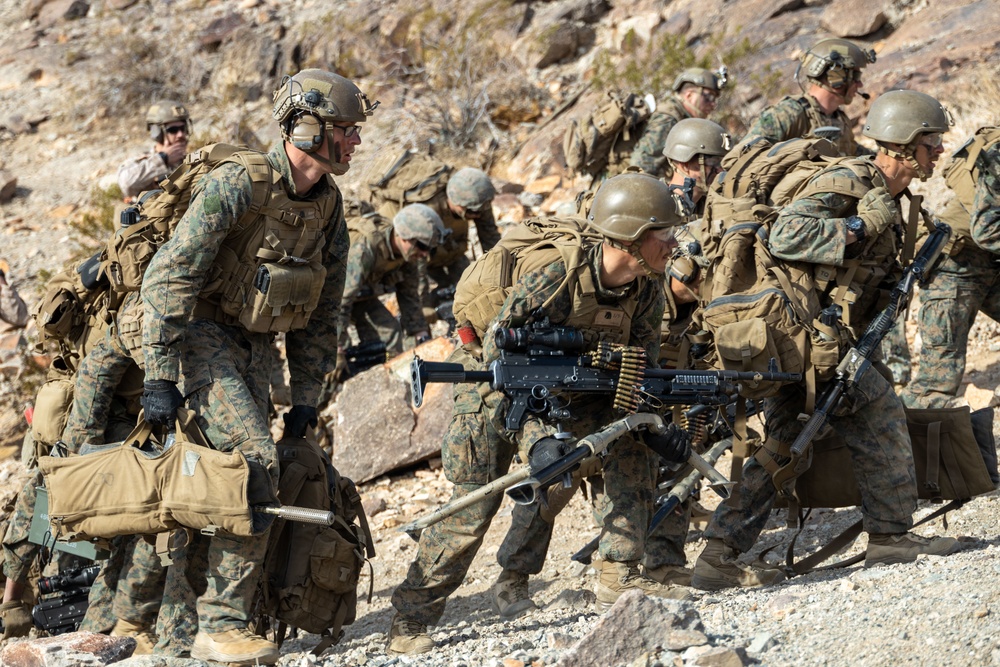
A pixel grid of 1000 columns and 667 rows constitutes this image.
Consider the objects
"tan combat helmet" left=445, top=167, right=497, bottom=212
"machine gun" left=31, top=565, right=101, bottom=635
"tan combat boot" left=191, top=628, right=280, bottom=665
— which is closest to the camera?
"tan combat boot" left=191, top=628, right=280, bottom=665

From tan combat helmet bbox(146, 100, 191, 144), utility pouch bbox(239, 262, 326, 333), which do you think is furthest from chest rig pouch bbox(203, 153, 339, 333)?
tan combat helmet bbox(146, 100, 191, 144)

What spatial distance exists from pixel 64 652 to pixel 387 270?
520 centimetres

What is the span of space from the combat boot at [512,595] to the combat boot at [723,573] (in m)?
0.83

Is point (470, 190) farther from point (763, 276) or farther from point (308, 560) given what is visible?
point (308, 560)

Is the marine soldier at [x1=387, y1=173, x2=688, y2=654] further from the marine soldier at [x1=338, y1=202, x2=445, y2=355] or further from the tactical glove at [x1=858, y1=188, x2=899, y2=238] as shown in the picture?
the marine soldier at [x1=338, y1=202, x2=445, y2=355]

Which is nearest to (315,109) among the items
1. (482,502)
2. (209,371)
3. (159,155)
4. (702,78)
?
(209,371)

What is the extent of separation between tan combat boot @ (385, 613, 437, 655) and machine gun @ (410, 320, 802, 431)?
111 centimetres

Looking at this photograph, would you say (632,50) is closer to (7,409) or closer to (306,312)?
(7,409)

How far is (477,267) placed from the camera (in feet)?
15.7

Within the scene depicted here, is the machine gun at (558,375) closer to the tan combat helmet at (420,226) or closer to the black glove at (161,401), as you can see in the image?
the black glove at (161,401)

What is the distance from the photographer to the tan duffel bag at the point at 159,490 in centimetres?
450

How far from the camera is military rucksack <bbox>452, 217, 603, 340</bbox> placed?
4.65m

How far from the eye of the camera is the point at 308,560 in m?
5.12

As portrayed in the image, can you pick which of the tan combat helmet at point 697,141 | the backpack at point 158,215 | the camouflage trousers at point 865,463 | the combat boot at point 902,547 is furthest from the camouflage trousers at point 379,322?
the combat boot at point 902,547
